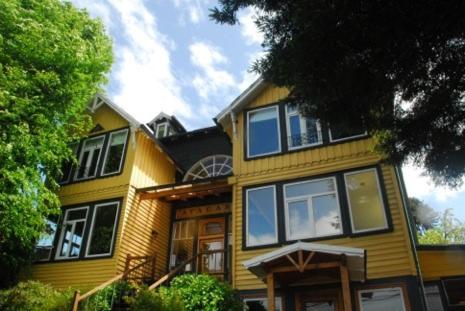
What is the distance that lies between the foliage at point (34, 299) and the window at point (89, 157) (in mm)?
5218

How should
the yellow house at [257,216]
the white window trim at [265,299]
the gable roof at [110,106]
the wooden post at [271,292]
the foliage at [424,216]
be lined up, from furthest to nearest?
the foliage at [424,216] < the gable roof at [110,106] < the white window trim at [265,299] < the yellow house at [257,216] < the wooden post at [271,292]

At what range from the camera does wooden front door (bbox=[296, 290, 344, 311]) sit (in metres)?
10.1

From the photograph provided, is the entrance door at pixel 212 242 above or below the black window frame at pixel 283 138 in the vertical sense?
below

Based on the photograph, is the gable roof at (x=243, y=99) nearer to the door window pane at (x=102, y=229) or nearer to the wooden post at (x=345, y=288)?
the door window pane at (x=102, y=229)

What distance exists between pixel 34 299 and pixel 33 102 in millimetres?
5825

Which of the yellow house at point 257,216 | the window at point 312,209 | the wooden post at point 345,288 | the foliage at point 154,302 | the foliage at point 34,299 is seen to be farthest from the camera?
the window at point 312,209

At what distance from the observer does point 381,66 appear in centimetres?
585

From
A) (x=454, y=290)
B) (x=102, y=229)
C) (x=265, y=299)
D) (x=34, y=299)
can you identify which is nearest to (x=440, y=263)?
(x=454, y=290)

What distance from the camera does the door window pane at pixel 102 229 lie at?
44.5ft

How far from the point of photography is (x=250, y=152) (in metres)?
13.3

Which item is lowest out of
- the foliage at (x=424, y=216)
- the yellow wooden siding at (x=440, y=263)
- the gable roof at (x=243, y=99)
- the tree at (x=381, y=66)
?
the yellow wooden siding at (x=440, y=263)

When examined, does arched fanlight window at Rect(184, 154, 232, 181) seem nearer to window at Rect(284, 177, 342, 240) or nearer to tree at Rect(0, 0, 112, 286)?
window at Rect(284, 177, 342, 240)

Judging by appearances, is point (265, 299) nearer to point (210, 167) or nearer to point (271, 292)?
point (271, 292)

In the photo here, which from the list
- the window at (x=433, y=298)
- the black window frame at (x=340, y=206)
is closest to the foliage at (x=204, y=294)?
the black window frame at (x=340, y=206)
